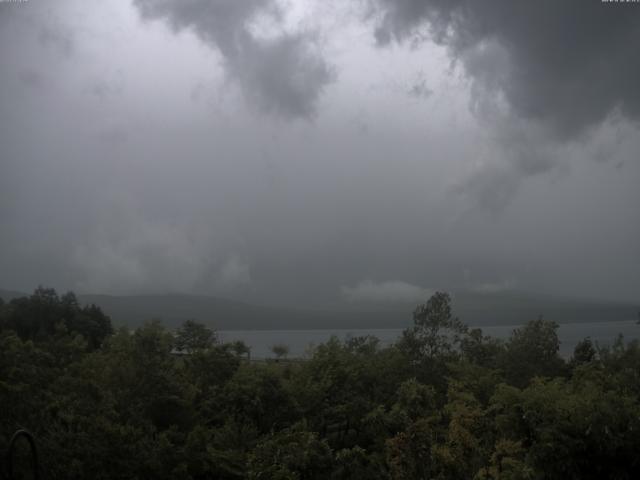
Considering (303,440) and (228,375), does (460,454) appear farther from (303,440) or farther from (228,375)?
(228,375)

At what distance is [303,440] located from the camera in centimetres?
1997

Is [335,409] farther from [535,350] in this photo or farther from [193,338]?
[535,350]

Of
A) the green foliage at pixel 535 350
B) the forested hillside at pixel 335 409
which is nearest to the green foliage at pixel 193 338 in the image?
the forested hillside at pixel 335 409

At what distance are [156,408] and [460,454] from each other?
12304 millimetres

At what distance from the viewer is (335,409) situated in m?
25.2

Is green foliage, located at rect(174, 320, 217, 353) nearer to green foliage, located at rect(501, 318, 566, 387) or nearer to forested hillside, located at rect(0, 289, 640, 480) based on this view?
forested hillside, located at rect(0, 289, 640, 480)

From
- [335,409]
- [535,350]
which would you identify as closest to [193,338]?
[335,409]

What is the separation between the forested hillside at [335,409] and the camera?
16.3m

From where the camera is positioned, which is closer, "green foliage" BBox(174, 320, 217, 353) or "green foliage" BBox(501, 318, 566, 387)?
"green foliage" BBox(501, 318, 566, 387)

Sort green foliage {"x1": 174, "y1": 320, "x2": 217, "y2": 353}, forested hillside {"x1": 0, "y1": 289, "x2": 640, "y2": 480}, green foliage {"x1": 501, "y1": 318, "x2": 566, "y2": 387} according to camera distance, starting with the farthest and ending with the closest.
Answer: green foliage {"x1": 174, "y1": 320, "x2": 217, "y2": 353} → green foliage {"x1": 501, "y1": 318, "x2": 566, "y2": 387} → forested hillside {"x1": 0, "y1": 289, "x2": 640, "y2": 480}

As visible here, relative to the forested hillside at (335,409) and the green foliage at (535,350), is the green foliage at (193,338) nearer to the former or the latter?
the forested hillside at (335,409)

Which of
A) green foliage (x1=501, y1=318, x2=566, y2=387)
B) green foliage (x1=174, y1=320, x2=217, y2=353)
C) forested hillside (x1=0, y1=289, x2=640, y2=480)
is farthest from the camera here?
green foliage (x1=174, y1=320, x2=217, y2=353)

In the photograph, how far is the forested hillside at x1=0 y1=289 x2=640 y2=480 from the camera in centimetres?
1634

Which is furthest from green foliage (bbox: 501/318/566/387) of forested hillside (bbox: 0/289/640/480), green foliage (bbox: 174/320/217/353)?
green foliage (bbox: 174/320/217/353)
